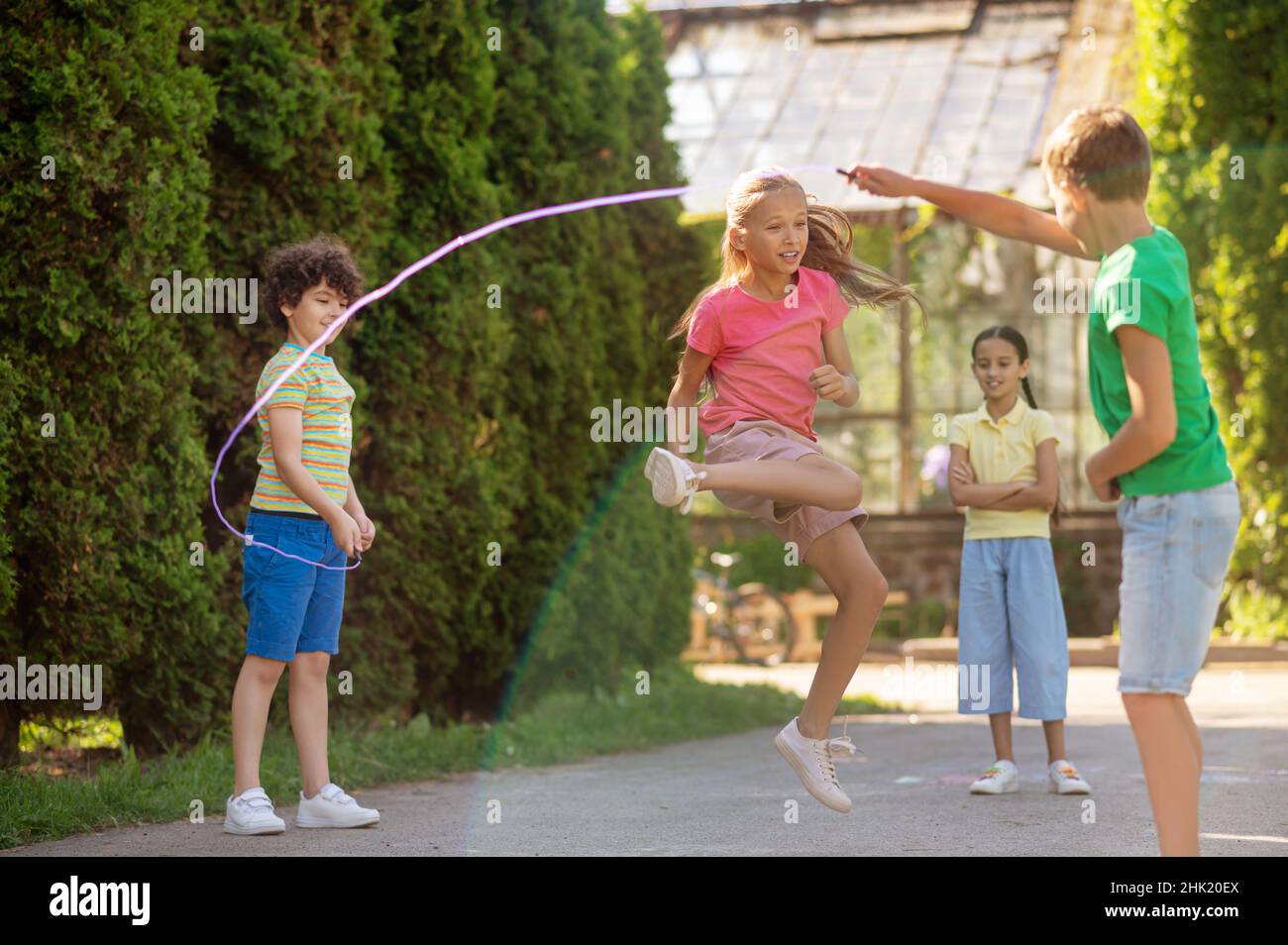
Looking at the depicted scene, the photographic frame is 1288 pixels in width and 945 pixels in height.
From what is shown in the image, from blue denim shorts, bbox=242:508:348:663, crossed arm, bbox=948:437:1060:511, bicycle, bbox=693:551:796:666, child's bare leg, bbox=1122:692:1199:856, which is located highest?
crossed arm, bbox=948:437:1060:511

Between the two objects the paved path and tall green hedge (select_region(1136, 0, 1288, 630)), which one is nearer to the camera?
the paved path

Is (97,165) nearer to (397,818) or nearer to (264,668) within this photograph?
(264,668)

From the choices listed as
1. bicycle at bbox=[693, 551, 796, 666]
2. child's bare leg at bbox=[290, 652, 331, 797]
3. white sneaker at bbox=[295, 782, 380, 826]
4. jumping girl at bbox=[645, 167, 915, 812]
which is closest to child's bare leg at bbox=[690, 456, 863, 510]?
jumping girl at bbox=[645, 167, 915, 812]

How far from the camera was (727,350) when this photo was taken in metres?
4.83

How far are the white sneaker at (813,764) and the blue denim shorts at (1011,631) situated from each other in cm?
138

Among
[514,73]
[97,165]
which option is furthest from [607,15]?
[97,165]

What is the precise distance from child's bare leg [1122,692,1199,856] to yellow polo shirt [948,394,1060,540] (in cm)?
271

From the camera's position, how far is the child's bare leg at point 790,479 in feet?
14.5

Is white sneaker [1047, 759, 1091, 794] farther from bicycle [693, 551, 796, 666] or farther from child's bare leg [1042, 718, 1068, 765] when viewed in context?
bicycle [693, 551, 796, 666]

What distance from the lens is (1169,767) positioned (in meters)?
3.43

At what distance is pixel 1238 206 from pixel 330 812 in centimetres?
1024

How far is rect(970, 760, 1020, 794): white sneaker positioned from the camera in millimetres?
5801

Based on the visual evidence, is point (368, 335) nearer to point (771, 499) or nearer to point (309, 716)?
point (309, 716)

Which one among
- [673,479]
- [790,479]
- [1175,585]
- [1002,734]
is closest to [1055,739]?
[1002,734]
